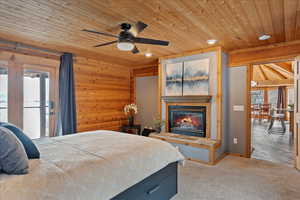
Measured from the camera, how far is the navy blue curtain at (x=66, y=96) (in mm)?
3943

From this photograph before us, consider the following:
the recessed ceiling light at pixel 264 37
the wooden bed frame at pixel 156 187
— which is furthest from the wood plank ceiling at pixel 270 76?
the wooden bed frame at pixel 156 187

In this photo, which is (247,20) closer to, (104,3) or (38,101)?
(104,3)

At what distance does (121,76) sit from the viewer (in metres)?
5.52

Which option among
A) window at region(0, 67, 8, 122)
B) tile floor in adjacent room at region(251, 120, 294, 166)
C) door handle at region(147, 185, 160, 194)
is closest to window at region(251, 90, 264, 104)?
tile floor in adjacent room at region(251, 120, 294, 166)

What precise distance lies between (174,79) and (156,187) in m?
2.81

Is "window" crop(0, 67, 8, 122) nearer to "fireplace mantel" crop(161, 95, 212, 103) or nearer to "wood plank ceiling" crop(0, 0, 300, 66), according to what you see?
"wood plank ceiling" crop(0, 0, 300, 66)

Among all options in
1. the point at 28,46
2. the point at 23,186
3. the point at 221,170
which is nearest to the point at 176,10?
the point at 23,186

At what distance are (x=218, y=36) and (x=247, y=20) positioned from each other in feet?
2.10

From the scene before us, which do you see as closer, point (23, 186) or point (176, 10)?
point (23, 186)

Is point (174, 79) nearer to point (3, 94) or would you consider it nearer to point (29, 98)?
point (29, 98)

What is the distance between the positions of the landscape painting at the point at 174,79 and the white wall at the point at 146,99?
90 cm

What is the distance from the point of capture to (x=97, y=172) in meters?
1.33

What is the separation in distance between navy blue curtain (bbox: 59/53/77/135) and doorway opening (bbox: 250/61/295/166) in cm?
420

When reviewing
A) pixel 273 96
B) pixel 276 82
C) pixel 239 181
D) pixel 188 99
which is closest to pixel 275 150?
pixel 239 181
